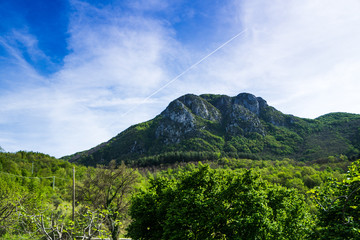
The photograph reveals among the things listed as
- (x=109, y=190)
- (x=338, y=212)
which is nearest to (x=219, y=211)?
(x=338, y=212)

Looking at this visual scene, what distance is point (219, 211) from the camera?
1711 centimetres

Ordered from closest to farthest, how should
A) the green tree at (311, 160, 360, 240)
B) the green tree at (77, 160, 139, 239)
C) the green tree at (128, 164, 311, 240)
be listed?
the green tree at (311, 160, 360, 240)
the green tree at (128, 164, 311, 240)
the green tree at (77, 160, 139, 239)

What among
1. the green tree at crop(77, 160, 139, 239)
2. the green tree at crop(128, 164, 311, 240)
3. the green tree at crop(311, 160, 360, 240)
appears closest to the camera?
the green tree at crop(311, 160, 360, 240)

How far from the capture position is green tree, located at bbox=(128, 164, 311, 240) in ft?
51.6

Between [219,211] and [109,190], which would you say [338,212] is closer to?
A: [219,211]

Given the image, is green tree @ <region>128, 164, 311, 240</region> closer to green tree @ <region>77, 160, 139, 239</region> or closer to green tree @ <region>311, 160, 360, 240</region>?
green tree @ <region>311, 160, 360, 240</region>

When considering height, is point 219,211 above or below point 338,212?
below

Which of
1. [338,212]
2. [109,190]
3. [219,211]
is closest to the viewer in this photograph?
[338,212]

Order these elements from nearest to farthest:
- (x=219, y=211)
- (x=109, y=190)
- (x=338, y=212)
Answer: (x=338, y=212)
(x=219, y=211)
(x=109, y=190)

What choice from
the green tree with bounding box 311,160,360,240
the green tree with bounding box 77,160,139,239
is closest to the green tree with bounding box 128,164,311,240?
the green tree with bounding box 311,160,360,240

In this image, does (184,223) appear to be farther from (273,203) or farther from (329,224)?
(329,224)

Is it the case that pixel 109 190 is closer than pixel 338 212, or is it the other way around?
pixel 338 212

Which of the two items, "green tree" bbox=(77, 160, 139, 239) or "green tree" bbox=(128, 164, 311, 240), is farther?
"green tree" bbox=(77, 160, 139, 239)

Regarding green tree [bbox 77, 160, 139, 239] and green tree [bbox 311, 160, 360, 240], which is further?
green tree [bbox 77, 160, 139, 239]
